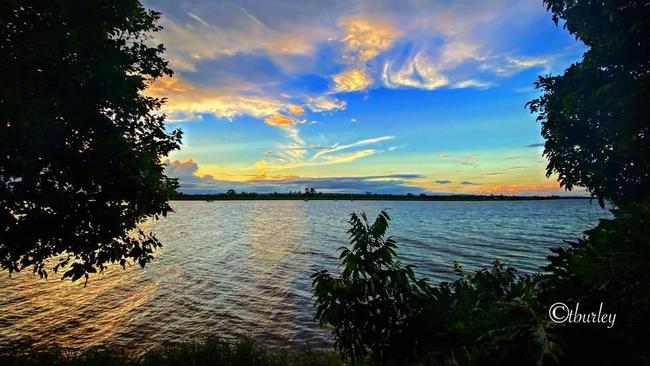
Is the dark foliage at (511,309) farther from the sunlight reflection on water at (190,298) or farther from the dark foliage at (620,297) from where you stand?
the sunlight reflection on water at (190,298)

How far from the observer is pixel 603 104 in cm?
686

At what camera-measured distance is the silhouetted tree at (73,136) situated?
7348mm

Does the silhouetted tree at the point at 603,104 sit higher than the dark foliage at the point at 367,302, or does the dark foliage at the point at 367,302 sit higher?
the silhouetted tree at the point at 603,104

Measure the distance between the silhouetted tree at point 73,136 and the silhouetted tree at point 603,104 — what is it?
8.98 meters

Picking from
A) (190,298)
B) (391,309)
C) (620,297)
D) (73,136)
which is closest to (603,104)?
(620,297)

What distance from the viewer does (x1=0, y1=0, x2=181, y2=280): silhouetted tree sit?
735cm

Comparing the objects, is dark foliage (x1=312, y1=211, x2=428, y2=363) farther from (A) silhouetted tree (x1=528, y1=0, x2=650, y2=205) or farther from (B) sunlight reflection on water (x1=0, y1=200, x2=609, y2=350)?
(B) sunlight reflection on water (x1=0, y1=200, x2=609, y2=350)

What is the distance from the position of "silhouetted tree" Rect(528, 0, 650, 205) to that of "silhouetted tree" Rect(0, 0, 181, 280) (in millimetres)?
8985

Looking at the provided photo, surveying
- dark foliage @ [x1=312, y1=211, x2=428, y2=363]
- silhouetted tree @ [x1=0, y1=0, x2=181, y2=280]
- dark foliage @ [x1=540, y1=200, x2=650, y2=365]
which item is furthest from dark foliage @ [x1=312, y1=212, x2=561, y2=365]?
silhouetted tree @ [x1=0, y1=0, x2=181, y2=280]

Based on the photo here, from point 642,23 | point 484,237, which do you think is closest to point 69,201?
point 642,23

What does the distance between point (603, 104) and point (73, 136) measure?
10.9 metres

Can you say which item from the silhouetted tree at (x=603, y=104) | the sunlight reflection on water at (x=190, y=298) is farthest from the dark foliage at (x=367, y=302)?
the sunlight reflection on water at (x=190, y=298)

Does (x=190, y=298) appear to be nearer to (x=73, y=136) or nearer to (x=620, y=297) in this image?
(x=73, y=136)

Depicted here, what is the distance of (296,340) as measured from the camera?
15.6m
